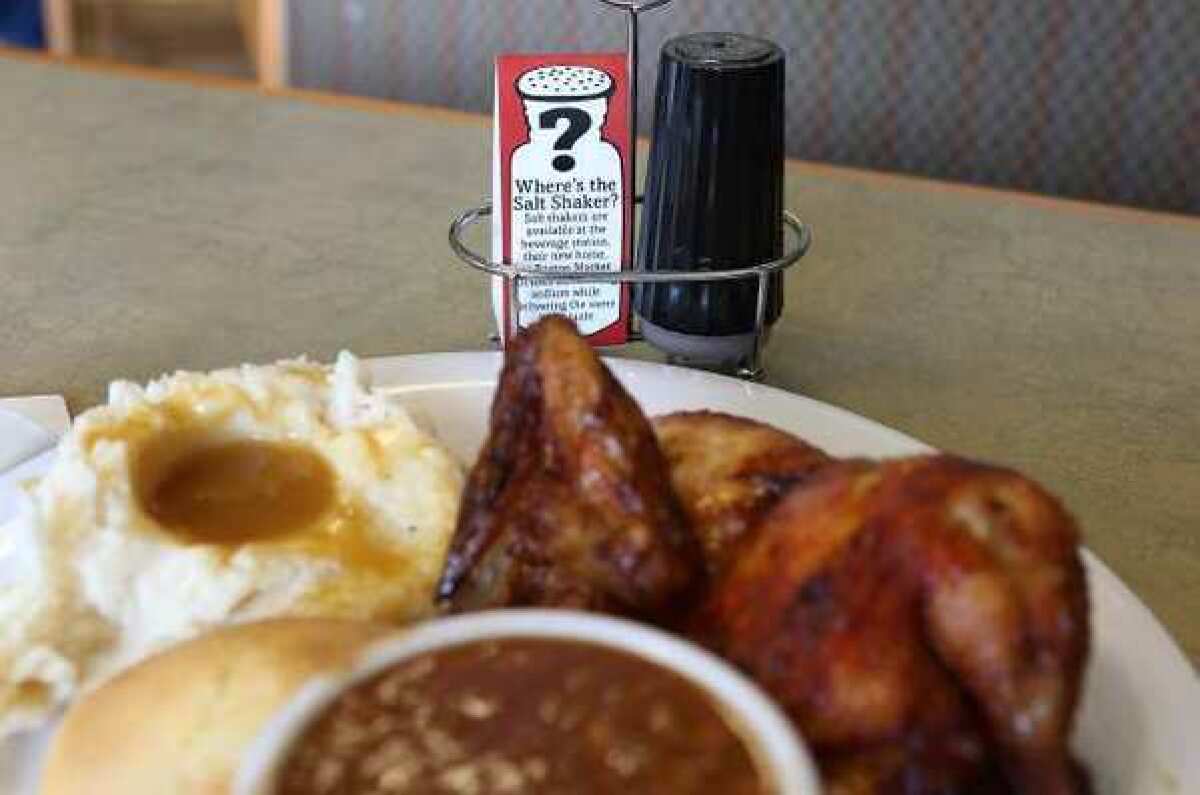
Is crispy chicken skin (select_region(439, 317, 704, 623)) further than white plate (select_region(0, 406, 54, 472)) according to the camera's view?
No

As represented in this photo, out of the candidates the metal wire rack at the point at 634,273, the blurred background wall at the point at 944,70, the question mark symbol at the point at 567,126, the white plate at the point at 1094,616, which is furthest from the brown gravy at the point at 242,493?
the blurred background wall at the point at 944,70

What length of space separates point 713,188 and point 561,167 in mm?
178

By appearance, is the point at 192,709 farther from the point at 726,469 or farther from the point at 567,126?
the point at 567,126

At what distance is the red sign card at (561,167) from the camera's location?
5.27ft

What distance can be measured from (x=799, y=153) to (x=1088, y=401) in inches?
55.7

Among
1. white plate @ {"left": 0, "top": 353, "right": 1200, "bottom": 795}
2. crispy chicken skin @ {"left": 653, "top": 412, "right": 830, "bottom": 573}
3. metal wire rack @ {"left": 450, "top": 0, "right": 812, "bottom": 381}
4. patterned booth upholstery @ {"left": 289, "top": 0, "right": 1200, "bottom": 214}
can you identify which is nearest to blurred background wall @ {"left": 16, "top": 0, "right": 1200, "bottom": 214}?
patterned booth upholstery @ {"left": 289, "top": 0, "right": 1200, "bottom": 214}

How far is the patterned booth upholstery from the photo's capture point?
2887 millimetres

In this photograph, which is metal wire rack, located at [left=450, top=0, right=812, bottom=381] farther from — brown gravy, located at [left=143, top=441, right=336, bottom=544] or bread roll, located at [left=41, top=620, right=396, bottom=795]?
bread roll, located at [left=41, top=620, right=396, bottom=795]

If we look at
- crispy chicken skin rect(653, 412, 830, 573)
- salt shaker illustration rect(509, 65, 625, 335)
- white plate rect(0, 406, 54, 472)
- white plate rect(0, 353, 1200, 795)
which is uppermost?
salt shaker illustration rect(509, 65, 625, 335)

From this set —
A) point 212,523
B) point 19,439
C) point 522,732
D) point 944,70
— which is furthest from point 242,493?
point 944,70

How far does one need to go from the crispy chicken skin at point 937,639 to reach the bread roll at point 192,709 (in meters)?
0.31

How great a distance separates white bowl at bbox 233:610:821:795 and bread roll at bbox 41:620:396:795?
0.05 meters

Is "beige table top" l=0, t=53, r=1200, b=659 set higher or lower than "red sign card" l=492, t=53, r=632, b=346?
lower

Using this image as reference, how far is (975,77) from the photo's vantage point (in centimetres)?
298
